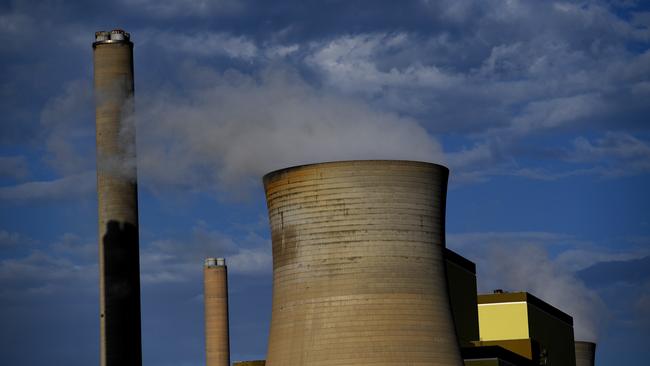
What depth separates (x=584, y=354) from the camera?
63.0 m

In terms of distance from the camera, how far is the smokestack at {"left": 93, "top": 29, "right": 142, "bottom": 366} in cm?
3138

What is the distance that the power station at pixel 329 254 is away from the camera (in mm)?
30250

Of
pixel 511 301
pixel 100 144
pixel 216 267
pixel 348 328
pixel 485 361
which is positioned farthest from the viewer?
pixel 216 267

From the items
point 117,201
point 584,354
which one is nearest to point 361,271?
point 117,201

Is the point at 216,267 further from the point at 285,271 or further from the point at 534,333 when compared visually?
the point at 285,271

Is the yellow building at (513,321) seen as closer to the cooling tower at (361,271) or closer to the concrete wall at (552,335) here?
the concrete wall at (552,335)

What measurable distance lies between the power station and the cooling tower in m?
0.02

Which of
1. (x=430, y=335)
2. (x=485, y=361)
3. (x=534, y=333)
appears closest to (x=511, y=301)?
(x=534, y=333)

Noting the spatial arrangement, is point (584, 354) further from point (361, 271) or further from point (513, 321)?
point (361, 271)

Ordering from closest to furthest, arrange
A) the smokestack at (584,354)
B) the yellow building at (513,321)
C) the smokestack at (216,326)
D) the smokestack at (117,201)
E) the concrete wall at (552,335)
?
the smokestack at (117,201), the yellow building at (513,321), the concrete wall at (552,335), the smokestack at (216,326), the smokestack at (584,354)

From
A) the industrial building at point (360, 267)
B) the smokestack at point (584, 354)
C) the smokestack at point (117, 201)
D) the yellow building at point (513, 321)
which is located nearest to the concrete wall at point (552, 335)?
the yellow building at point (513, 321)

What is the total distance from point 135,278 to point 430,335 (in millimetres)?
7363

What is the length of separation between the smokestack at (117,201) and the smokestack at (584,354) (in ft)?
116

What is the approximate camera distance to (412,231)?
30.7 m
